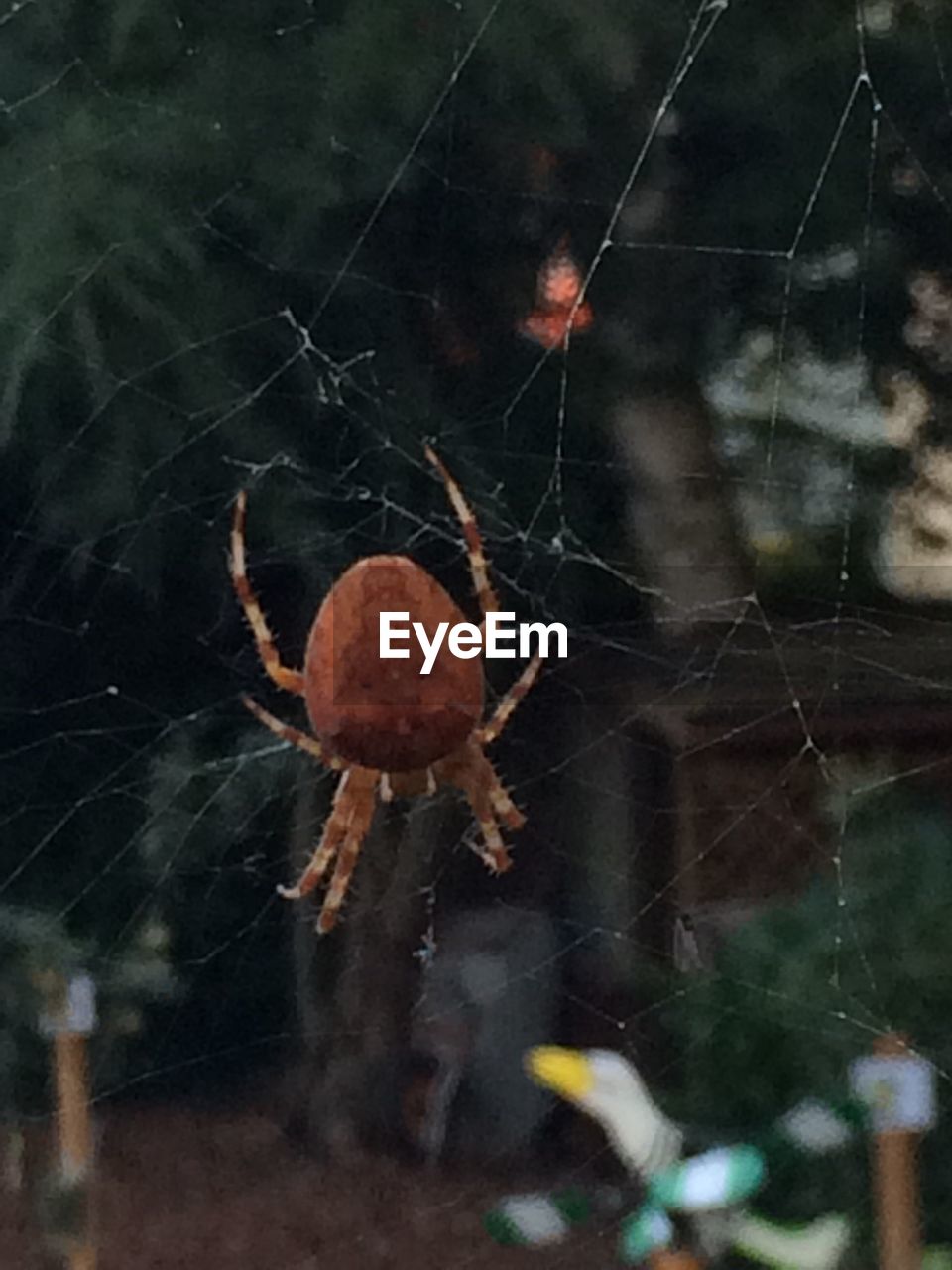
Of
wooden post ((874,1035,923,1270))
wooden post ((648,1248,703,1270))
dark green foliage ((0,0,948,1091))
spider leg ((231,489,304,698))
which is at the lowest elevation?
→ wooden post ((648,1248,703,1270))

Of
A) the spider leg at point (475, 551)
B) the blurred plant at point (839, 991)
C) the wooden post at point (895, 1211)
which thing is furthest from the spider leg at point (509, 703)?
the wooden post at point (895, 1211)

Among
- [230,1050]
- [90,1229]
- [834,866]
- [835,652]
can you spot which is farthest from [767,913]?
[90,1229]

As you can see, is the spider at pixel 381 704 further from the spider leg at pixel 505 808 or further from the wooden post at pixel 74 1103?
the wooden post at pixel 74 1103

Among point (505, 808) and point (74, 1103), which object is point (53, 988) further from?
point (505, 808)

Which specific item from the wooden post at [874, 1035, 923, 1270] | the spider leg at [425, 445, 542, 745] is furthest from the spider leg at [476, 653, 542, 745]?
the wooden post at [874, 1035, 923, 1270]

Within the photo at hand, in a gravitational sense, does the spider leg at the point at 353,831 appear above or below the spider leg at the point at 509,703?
below

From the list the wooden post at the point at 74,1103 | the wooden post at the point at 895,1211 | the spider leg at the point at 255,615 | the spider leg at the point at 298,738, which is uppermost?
the spider leg at the point at 255,615

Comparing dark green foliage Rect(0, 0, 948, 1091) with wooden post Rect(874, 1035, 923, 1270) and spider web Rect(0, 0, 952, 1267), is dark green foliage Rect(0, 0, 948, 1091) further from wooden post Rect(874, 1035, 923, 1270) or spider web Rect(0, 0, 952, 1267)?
wooden post Rect(874, 1035, 923, 1270)
